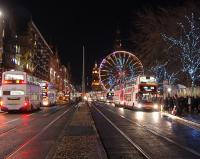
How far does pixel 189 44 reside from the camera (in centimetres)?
5288

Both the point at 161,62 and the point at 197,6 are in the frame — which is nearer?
the point at 197,6

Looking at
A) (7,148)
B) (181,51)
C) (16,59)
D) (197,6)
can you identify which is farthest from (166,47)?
(16,59)

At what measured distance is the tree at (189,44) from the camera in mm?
50469

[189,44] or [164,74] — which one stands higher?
[189,44]

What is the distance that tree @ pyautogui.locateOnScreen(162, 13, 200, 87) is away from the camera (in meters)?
50.5

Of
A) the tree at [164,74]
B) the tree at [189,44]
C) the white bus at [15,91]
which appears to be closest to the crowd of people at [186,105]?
the tree at [189,44]

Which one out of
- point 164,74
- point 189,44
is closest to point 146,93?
point 189,44

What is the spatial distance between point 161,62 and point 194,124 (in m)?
29.1

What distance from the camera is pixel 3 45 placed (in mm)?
88500

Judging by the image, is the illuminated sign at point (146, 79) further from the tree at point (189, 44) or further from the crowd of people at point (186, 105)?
the crowd of people at point (186, 105)

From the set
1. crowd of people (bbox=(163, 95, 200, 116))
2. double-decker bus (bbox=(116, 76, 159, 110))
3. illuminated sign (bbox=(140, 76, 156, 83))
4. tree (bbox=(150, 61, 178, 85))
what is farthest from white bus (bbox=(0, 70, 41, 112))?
tree (bbox=(150, 61, 178, 85))

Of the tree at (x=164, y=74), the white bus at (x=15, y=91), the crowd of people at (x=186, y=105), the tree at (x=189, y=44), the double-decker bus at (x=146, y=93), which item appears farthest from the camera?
the tree at (x=164, y=74)

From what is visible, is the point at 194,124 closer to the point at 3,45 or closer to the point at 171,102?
the point at 171,102

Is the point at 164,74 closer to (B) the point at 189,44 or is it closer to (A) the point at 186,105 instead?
(B) the point at 189,44
